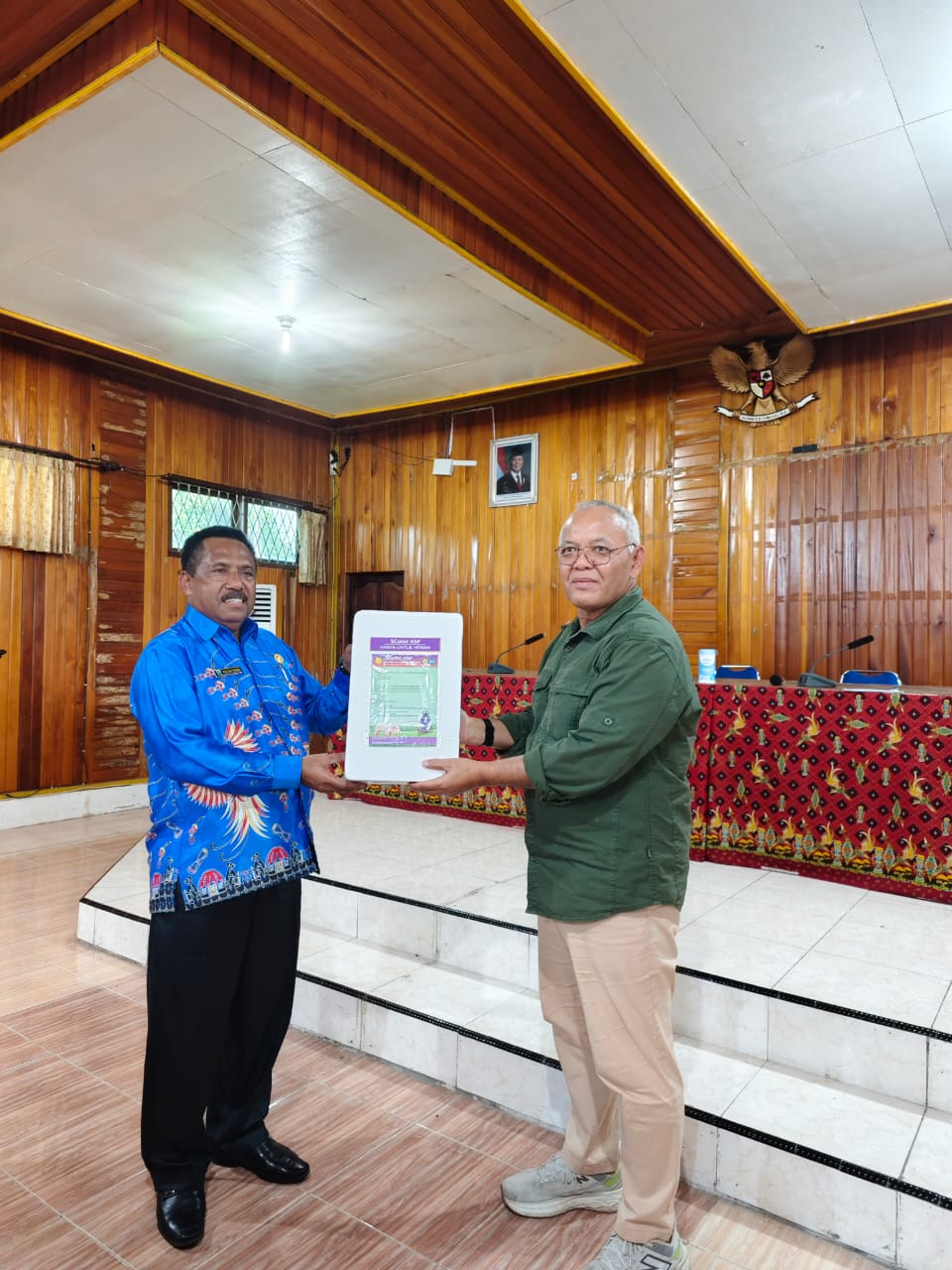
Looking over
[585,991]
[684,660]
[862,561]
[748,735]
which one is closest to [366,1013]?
[585,991]

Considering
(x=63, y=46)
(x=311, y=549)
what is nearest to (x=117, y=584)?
(x=311, y=549)

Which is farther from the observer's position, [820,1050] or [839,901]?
[839,901]

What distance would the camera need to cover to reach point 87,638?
6.36m

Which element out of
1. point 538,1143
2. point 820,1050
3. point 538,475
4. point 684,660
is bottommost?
point 538,1143

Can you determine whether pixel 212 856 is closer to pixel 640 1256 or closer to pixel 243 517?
pixel 640 1256

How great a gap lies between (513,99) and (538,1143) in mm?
3821

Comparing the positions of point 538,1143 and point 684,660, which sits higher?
point 684,660

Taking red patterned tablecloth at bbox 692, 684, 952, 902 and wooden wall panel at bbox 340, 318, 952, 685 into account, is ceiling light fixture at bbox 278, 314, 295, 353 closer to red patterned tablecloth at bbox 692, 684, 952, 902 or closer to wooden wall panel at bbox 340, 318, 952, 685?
wooden wall panel at bbox 340, 318, 952, 685

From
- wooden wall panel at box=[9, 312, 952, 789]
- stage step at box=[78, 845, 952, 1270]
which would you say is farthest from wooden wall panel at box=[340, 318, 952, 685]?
stage step at box=[78, 845, 952, 1270]

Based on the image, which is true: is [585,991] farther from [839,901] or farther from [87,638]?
[87,638]

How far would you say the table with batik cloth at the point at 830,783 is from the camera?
3.59 metres

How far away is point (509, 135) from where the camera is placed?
3.68 m

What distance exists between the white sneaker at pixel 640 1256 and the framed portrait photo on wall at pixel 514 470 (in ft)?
19.6

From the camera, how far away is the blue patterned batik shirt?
181 centimetres
